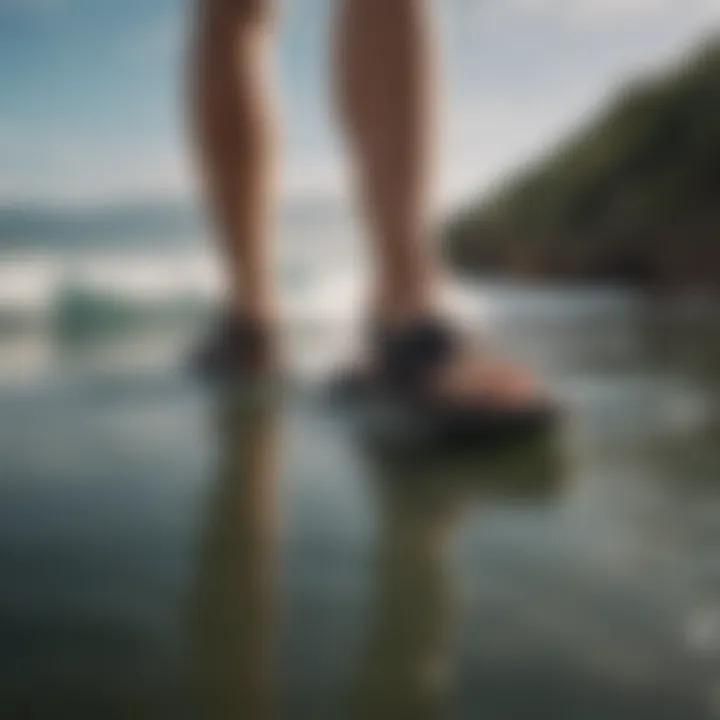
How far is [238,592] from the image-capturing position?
0.53 meters

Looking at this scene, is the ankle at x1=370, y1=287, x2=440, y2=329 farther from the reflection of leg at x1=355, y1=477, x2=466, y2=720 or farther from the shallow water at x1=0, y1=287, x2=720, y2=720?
the reflection of leg at x1=355, y1=477, x2=466, y2=720

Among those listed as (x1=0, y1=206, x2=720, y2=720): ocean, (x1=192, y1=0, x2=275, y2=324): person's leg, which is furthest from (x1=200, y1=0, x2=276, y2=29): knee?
(x1=0, y1=206, x2=720, y2=720): ocean

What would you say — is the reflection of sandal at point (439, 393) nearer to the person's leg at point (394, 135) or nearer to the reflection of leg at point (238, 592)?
the person's leg at point (394, 135)

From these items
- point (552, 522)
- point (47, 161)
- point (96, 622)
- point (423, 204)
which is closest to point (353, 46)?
point (423, 204)

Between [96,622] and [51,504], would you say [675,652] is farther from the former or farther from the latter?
[51,504]

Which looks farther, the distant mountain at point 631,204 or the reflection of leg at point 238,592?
the distant mountain at point 631,204

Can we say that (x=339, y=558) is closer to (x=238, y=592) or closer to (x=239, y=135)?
→ (x=238, y=592)

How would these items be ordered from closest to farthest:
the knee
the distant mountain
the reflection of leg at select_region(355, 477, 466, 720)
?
1. the reflection of leg at select_region(355, 477, 466, 720)
2. the knee
3. the distant mountain

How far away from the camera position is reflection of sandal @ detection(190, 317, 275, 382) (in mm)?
953

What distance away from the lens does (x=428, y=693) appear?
17.1 inches

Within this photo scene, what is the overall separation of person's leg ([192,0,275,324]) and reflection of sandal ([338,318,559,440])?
0.16 meters

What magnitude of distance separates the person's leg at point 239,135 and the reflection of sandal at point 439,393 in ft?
0.51

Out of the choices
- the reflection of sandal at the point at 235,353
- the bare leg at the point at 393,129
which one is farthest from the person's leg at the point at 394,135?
the reflection of sandal at the point at 235,353

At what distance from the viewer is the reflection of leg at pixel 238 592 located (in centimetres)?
44
